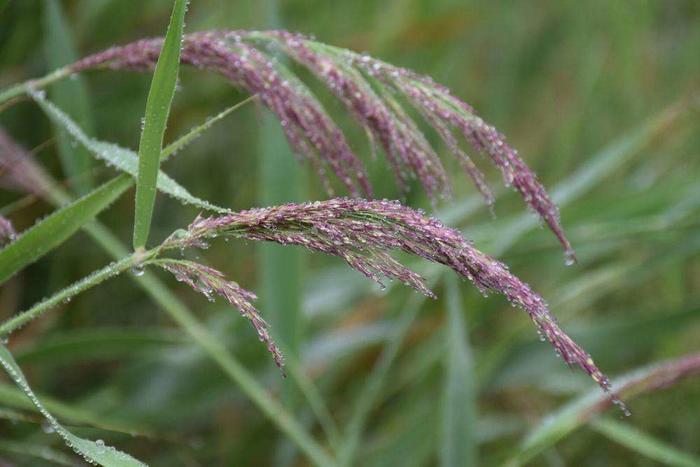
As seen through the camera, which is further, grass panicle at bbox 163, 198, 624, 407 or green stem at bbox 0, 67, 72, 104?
green stem at bbox 0, 67, 72, 104

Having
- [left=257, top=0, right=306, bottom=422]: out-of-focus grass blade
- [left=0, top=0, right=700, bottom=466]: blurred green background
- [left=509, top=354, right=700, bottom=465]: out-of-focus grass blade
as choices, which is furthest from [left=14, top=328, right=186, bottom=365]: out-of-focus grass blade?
[left=509, top=354, right=700, bottom=465]: out-of-focus grass blade

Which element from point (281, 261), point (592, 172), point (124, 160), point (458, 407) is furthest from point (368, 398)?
point (124, 160)

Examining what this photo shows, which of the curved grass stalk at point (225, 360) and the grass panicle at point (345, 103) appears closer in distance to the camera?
the grass panicle at point (345, 103)

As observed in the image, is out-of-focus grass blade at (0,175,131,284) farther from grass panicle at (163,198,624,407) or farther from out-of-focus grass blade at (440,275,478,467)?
out-of-focus grass blade at (440,275,478,467)

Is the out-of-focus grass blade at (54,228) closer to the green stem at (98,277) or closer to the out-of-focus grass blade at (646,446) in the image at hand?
the green stem at (98,277)

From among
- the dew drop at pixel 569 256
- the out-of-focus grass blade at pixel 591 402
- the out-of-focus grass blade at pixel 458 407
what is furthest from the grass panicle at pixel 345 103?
the out-of-focus grass blade at pixel 458 407

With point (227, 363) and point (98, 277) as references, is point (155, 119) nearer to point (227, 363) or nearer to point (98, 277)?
point (98, 277)
